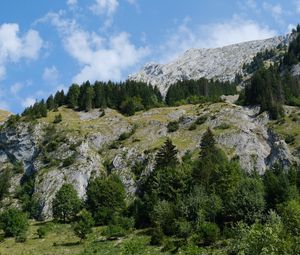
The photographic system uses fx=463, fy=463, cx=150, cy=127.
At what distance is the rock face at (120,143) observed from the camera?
122812 mm

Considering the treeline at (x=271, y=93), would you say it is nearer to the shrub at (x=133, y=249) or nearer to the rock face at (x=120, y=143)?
the rock face at (x=120, y=143)

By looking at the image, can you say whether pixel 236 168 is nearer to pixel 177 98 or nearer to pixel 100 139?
pixel 100 139

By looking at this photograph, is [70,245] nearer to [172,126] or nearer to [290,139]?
[172,126]

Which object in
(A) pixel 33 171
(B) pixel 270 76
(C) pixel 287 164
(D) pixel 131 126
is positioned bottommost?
(C) pixel 287 164

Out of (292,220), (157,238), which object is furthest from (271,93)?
(292,220)

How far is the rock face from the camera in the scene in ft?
403

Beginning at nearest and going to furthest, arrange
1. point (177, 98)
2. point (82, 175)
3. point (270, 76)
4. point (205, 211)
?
point (205, 211) < point (82, 175) < point (270, 76) < point (177, 98)

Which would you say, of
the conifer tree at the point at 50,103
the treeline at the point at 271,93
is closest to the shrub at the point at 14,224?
the conifer tree at the point at 50,103

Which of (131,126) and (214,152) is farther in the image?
(131,126)

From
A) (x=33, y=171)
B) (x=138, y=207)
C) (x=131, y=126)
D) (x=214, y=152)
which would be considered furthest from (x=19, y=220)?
(x=131, y=126)

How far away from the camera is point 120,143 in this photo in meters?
140

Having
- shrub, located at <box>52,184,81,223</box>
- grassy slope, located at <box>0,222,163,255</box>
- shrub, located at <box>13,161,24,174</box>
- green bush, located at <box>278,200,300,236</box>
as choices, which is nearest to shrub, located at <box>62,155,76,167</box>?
shrub, located at <box>13,161,24,174</box>

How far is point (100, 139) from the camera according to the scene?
142m

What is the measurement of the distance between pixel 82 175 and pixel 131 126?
101ft
